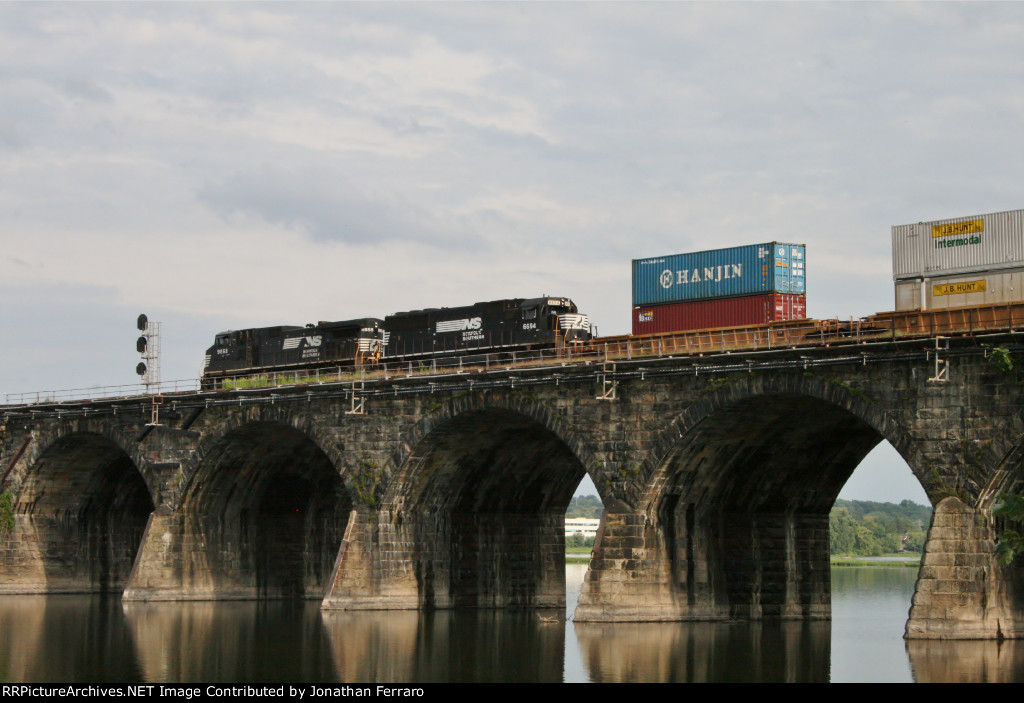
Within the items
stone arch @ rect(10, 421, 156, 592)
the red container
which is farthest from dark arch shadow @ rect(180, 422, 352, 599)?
the red container

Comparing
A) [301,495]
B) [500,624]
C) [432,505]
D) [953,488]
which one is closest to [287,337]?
[301,495]

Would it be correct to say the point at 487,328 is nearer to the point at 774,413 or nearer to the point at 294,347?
the point at 294,347

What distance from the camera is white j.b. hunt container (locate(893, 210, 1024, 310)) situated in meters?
52.2

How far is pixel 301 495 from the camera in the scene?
84.5m

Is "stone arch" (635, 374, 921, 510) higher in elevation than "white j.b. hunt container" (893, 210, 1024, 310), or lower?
lower

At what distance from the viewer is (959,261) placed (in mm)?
53594

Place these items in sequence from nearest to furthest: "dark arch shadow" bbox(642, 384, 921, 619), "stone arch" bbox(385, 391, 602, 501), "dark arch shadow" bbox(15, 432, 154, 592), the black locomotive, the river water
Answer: the river water → "dark arch shadow" bbox(642, 384, 921, 619) → "stone arch" bbox(385, 391, 602, 501) → the black locomotive → "dark arch shadow" bbox(15, 432, 154, 592)

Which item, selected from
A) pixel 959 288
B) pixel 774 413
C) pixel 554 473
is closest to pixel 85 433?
pixel 554 473

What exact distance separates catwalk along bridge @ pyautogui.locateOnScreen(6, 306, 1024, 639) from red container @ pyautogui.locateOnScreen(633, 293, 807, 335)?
61.4 inches

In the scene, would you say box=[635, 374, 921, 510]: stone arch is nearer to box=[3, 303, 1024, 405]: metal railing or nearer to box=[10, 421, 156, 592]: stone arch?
box=[3, 303, 1024, 405]: metal railing

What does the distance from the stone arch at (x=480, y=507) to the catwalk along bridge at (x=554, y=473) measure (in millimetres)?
133

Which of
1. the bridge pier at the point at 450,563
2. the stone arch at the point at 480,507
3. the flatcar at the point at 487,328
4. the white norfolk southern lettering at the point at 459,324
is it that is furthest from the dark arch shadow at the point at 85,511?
the stone arch at the point at 480,507

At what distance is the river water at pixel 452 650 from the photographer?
4469 centimetres
